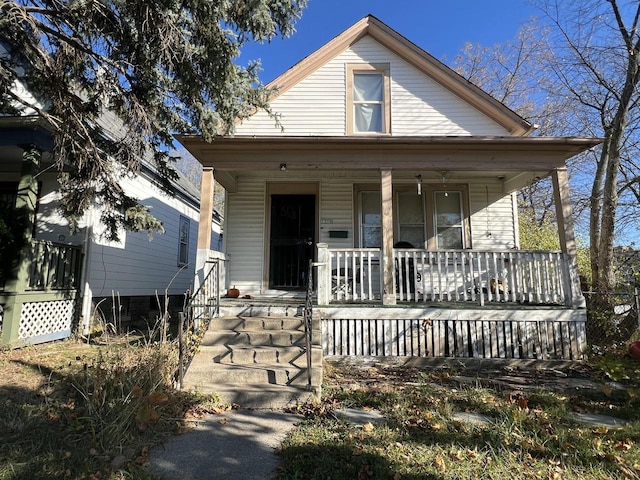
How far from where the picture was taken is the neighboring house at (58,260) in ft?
22.3

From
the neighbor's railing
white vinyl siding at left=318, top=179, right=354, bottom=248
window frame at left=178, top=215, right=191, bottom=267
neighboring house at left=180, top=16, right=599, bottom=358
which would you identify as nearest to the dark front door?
neighboring house at left=180, top=16, right=599, bottom=358

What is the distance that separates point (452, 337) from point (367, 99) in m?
6.03

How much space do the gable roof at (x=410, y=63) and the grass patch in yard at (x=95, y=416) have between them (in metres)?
7.00

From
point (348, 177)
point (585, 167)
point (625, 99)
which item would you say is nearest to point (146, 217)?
point (348, 177)

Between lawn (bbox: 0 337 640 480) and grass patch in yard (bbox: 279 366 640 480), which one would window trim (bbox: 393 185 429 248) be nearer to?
lawn (bbox: 0 337 640 480)

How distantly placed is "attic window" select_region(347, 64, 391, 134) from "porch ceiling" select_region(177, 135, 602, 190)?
1.98 metres

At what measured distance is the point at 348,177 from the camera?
9094 mm

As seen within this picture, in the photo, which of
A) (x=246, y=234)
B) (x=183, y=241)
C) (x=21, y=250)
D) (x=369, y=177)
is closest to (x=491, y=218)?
(x=369, y=177)

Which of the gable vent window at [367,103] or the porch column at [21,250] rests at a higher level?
the gable vent window at [367,103]

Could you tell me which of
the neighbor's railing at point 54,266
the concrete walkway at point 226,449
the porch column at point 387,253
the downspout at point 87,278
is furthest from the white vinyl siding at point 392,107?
the concrete walkway at point 226,449

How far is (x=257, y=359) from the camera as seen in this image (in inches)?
210

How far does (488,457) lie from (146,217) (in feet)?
20.7

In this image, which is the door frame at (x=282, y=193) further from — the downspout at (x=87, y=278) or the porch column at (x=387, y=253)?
the downspout at (x=87, y=278)

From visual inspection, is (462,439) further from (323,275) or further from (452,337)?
(323,275)
